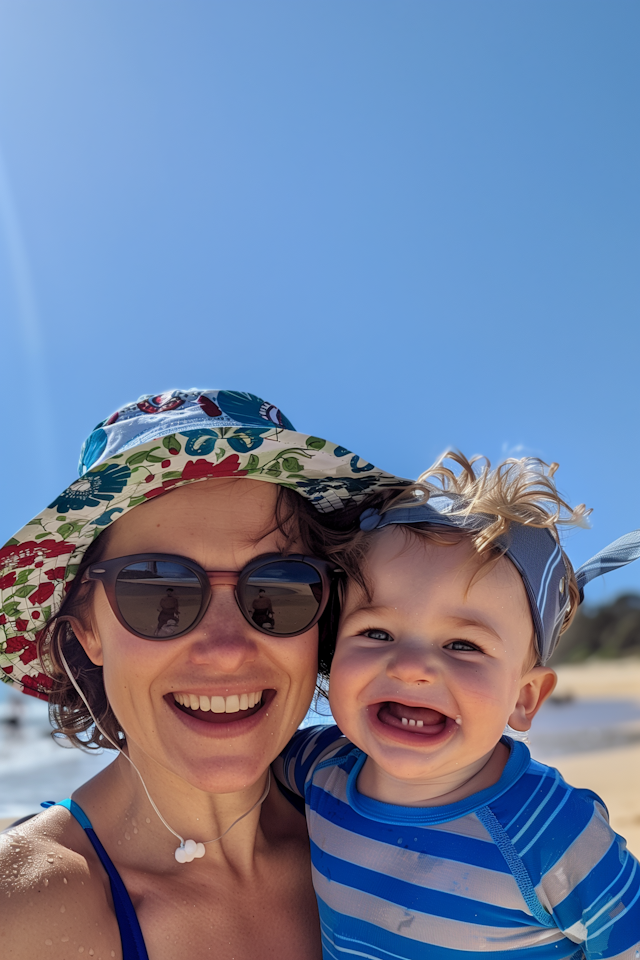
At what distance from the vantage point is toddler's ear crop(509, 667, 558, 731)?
2.35 metres

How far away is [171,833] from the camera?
231 cm

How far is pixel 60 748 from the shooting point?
37.9 ft

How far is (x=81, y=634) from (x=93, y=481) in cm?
63

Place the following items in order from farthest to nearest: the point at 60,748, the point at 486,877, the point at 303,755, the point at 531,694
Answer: the point at 60,748
the point at 303,755
the point at 531,694
the point at 486,877

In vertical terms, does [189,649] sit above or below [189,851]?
above

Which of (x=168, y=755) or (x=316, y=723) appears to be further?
(x=316, y=723)

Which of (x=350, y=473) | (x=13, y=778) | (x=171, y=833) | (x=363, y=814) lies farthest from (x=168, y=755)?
(x=13, y=778)

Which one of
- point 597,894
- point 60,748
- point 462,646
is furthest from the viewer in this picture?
point 60,748

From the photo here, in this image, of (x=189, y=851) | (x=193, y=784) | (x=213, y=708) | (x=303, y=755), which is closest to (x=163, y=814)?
(x=189, y=851)

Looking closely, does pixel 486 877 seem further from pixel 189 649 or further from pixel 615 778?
pixel 615 778

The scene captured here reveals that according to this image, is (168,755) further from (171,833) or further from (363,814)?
(363,814)

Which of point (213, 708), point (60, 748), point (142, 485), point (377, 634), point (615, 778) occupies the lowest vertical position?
point (615, 778)

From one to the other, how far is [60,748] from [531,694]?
1101 cm

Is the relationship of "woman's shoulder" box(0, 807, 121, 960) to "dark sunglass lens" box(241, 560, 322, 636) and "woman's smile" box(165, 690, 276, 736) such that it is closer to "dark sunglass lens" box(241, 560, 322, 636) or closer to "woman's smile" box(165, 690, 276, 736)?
"woman's smile" box(165, 690, 276, 736)
